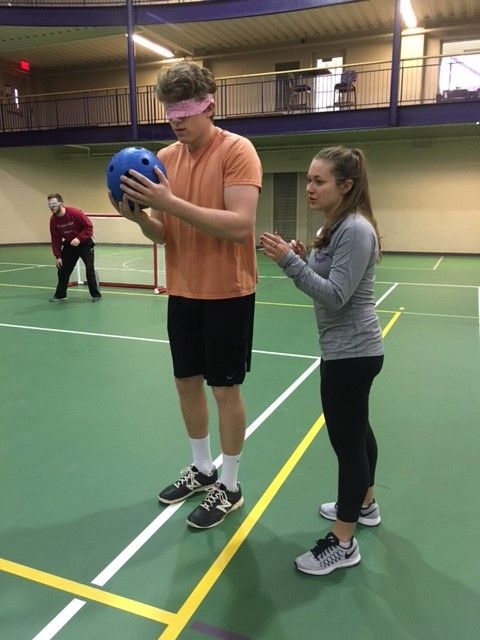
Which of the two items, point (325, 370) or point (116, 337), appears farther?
point (116, 337)

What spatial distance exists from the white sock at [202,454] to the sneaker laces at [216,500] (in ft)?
0.77

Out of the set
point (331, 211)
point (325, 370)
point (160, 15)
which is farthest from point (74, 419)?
point (160, 15)

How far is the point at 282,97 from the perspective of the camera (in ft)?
59.9

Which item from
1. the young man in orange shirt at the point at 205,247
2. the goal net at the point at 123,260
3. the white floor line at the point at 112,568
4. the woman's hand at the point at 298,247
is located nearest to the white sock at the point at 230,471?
the young man in orange shirt at the point at 205,247

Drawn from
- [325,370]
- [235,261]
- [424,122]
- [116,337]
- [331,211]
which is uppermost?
[424,122]

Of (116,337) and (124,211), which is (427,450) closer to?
(124,211)

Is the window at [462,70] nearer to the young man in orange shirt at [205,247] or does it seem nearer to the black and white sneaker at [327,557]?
the young man in orange shirt at [205,247]

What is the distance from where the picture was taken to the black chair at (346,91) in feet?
53.1

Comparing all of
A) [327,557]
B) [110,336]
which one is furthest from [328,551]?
[110,336]

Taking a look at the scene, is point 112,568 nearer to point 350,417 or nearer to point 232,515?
point 232,515

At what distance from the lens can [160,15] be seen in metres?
15.9

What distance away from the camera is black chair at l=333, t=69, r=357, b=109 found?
16.2 m

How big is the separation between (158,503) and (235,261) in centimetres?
147

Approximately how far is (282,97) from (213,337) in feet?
58.4
